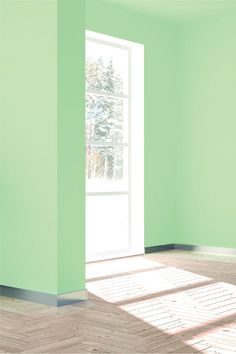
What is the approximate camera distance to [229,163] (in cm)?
848

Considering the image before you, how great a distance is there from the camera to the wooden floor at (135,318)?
388 cm

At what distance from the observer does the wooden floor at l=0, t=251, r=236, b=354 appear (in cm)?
388

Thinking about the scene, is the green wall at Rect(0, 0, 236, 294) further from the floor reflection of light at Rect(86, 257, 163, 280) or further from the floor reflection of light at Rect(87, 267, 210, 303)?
the floor reflection of light at Rect(86, 257, 163, 280)

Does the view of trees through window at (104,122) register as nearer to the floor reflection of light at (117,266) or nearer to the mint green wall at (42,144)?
the floor reflection of light at (117,266)

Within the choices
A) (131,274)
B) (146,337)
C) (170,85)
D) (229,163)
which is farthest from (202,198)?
(146,337)

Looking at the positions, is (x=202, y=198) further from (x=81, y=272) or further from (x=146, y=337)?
(x=146, y=337)

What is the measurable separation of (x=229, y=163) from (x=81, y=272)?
3.94 metres

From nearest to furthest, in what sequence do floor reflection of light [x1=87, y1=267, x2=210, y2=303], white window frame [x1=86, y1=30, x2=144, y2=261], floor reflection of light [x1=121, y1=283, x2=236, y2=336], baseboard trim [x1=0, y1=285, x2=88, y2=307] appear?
1. floor reflection of light [x1=121, y1=283, x2=236, y2=336]
2. baseboard trim [x1=0, y1=285, x2=88, y2=307]
3. floor reflection of light [x1=87, y1=267, x2=210, y2=303]
4. white window frame [x1=86, y1=30, x2=144, y2=261]

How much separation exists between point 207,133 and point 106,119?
1.55 metres

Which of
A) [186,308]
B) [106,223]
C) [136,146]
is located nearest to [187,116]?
[136,146]

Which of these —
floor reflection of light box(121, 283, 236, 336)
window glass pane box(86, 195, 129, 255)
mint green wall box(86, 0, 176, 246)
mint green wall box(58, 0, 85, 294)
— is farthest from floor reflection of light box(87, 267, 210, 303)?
mint green wall box(86, 0, 176, 246)

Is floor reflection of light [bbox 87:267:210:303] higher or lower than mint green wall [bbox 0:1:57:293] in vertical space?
lower

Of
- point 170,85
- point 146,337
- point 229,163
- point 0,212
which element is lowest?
point 146,337

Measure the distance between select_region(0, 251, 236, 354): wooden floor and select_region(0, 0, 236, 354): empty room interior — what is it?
0.02m
